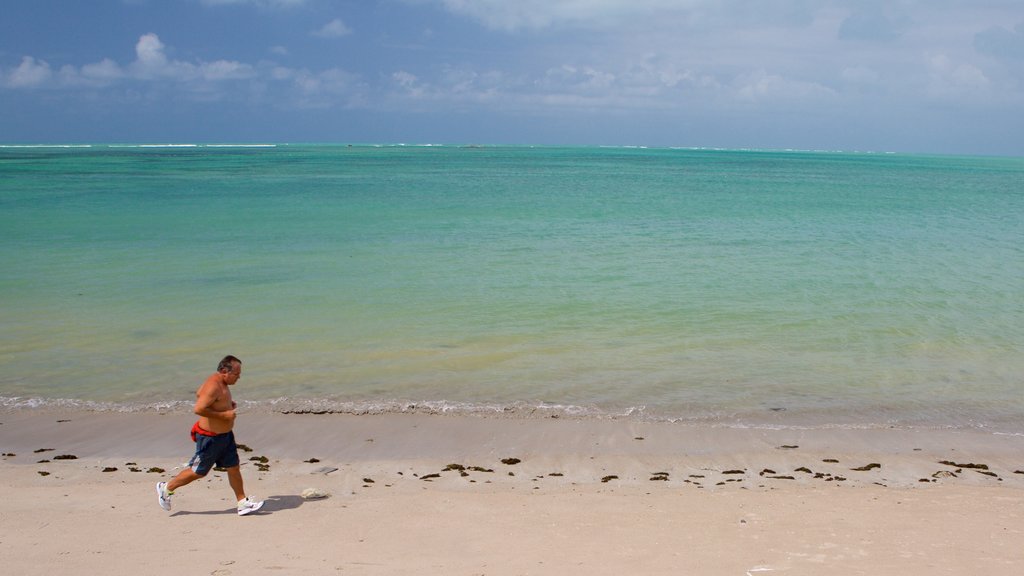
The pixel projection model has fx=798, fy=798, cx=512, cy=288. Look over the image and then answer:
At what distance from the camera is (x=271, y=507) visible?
6.32m

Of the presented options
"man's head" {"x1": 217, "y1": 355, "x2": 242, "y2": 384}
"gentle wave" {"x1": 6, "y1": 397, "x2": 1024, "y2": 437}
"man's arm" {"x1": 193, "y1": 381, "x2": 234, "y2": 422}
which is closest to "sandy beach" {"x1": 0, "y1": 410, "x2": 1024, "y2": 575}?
"gentle wave" {"x1": 6, "y1": 397, "x2": 1024, "y2": 437}

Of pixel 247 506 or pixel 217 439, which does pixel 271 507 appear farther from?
pixel 217 439

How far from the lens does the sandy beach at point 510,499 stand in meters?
5.24

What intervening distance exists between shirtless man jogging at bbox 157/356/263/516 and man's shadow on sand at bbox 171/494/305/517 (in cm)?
8

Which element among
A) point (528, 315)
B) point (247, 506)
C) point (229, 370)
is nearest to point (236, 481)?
point (247, 506)

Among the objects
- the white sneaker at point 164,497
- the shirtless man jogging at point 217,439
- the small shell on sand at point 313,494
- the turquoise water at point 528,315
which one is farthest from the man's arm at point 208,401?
the turquoise water at point 528,315

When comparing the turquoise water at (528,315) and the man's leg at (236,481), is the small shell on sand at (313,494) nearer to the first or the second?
the man's leg at (236,481)

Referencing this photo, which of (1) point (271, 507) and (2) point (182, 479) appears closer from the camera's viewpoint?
(2) point (182, 479)

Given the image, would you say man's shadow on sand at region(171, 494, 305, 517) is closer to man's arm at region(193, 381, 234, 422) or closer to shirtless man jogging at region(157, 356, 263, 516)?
shirtless man jogging at region(157, 356, 263, 516)

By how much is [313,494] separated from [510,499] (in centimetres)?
162

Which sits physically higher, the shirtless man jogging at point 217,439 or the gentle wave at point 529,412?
the shirtless man jogging at point 217,439

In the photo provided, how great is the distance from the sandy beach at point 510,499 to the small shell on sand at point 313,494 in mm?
65

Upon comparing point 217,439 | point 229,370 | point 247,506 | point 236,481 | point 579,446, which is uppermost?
point 229,370

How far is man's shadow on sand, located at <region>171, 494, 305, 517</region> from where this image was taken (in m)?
6.16
